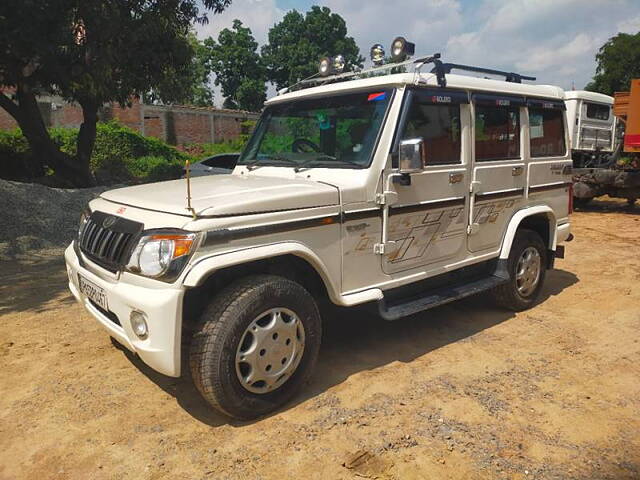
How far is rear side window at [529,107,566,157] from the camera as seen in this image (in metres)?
4.90

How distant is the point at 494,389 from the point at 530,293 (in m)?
2.01

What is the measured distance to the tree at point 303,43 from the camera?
44875 mm

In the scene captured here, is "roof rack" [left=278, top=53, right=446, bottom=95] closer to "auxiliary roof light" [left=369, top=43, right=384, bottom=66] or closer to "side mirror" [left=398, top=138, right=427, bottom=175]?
"auxiliary roof light" [left=369, top=43, right=384, bottom=66]

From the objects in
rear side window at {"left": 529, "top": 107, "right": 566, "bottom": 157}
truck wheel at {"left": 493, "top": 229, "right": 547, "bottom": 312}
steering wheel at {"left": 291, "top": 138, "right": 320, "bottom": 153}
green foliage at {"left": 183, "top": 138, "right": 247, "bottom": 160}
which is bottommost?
truck wheel at {"left": 493, "top": 229, "right": 547, "bottom": 312}

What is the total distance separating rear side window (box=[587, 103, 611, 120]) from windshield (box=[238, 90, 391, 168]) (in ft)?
36.5

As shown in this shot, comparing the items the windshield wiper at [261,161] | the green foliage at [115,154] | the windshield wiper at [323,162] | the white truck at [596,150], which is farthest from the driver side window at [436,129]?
the green foliage at [115,154]

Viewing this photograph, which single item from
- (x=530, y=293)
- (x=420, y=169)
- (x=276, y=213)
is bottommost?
(x=530, y=293)

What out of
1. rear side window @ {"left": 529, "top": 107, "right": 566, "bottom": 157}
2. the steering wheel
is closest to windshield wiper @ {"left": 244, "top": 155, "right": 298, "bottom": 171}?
the steering wheel

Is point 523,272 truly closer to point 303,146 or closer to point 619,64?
point 303,146

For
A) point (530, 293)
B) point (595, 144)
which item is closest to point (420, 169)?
point (530, 293)

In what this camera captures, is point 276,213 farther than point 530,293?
No

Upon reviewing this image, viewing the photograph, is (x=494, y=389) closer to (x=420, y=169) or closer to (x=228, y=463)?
(x=420, y=169)

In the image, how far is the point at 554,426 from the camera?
306 cm

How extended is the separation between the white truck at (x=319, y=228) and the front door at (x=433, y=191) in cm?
1
